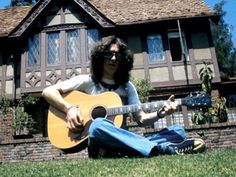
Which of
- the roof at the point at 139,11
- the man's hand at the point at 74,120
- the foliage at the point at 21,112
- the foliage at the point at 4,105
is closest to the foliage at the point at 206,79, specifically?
the roof at the point at 139,11

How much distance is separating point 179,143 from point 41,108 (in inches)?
400

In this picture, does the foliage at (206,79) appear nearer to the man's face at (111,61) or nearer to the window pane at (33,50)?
the window pane at (33,50)

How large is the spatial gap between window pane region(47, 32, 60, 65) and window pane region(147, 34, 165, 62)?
12.5 ft

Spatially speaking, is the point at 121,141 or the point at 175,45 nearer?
the point at 121,141

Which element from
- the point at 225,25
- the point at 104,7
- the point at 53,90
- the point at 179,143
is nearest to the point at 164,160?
the point at 179,143

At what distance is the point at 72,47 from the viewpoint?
13344 millimetres

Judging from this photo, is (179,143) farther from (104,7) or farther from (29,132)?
(104,7)

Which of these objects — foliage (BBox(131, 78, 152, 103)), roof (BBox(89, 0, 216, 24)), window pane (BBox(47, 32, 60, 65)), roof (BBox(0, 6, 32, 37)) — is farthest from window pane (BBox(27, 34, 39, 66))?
foliage (BBox(131, 78, 152, 103))

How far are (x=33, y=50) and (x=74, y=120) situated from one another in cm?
1029

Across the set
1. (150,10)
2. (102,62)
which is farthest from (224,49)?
(102,62)

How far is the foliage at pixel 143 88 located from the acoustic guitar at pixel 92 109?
7.64 m

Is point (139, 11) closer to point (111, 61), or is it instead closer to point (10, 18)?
point (10, 18)

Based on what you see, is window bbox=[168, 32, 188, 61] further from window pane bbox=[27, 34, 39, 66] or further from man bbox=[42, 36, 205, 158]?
man bbox=[42, 36, 205, 158]

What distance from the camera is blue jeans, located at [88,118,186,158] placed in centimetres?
327
